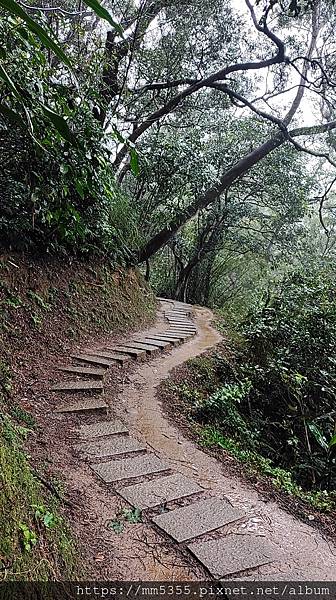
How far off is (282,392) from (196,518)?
8.23 ft

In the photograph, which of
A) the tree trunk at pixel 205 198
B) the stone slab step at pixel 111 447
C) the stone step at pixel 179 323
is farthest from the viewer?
the tree trunk at pixel 205 198

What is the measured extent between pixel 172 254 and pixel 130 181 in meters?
3.81

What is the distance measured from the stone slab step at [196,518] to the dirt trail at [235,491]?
0.24 ft

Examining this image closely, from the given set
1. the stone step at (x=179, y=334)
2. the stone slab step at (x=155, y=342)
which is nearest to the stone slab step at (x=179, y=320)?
the stone step at (x=179, y=334)

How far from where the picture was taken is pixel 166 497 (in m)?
2.19

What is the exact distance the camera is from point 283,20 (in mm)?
7125

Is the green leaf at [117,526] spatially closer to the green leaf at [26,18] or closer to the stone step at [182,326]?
the green leaf at [26,18]

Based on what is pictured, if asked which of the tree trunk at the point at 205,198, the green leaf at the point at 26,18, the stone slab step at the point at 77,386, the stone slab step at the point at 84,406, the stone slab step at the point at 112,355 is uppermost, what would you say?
the tree trunk at the point at 205,198

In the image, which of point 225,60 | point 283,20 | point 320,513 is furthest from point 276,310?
point 283,20

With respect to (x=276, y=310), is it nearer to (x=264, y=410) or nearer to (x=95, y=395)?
(x=264, y=410)

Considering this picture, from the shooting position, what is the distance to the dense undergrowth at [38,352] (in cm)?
129

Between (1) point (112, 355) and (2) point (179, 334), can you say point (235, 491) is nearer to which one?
(1) point (112, 355)

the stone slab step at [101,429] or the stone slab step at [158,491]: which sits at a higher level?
the stone slab step at [101,429]

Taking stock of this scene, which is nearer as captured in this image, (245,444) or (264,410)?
(245,444)
